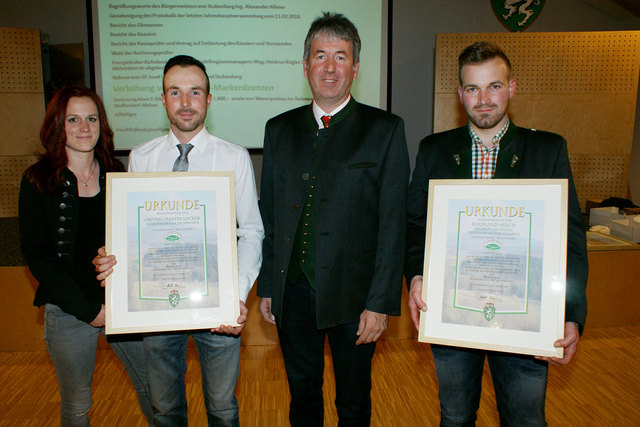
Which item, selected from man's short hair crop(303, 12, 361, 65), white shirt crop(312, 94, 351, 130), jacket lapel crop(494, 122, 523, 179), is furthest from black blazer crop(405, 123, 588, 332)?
man's short hair crop(303, 12, 361, 65)

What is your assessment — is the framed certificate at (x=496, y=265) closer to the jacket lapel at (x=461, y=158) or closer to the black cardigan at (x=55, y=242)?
the jacket lapel at (x=461, y=158)

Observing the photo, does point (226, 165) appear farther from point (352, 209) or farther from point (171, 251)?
point (352, 209)

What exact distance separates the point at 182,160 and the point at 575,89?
464 centimetres

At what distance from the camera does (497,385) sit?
1499mm

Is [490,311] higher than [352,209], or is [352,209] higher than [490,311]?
[352,209]

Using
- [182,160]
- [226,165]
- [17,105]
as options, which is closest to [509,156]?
[226,165]

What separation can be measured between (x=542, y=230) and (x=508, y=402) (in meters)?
0.61

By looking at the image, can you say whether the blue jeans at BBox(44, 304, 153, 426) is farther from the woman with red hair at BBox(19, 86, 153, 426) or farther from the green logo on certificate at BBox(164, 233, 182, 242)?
the green logo on certificate at BBox(164, 233, 182, 242)

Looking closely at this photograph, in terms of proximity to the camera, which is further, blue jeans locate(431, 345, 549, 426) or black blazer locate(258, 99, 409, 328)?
black blazer locate(258, 99, 409, 328)

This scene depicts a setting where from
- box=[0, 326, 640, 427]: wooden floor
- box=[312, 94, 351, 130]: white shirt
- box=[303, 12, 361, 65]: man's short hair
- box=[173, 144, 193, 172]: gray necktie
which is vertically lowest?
box=[0, 326, 640, 427]: wooden floor

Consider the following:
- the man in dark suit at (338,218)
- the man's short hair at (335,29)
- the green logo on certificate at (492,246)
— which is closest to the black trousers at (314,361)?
the man in dark suit at (338,218)

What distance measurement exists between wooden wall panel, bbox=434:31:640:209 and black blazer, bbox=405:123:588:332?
3.31 m

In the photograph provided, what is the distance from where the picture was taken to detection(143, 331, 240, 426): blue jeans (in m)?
1.58

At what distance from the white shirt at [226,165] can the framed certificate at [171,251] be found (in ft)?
0.51
